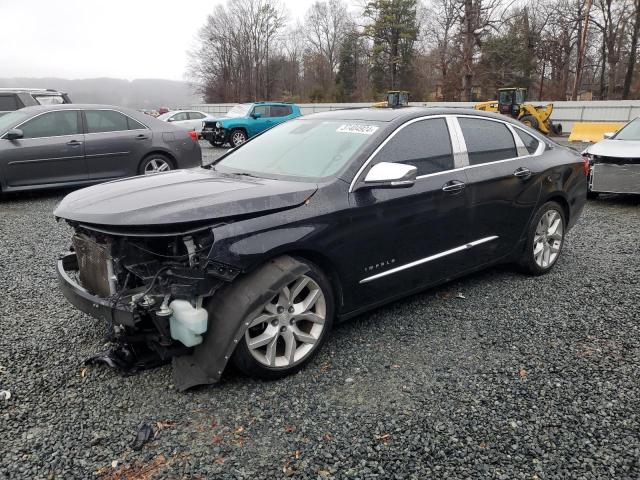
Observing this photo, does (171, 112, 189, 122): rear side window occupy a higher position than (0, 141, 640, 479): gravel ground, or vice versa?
(171, 112, 189, 122): rear side window

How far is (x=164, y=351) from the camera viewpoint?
2809 mm

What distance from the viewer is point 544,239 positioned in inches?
187

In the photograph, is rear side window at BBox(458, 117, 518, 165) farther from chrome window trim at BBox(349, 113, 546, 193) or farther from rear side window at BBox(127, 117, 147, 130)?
rear side window at BBox(127, 117, 147, 130)

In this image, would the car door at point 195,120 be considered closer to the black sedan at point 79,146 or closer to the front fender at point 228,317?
the black sedan at point 79,146

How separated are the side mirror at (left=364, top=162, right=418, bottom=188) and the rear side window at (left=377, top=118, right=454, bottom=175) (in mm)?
209

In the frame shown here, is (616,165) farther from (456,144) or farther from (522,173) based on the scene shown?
(456,144)

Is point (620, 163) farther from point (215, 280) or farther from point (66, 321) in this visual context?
point (66, 321)

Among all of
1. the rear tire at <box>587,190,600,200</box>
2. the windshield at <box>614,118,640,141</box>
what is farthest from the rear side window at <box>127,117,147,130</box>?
the windshield at <box>614,118,640,141</box>

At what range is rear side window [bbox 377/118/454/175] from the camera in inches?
139

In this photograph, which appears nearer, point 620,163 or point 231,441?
point 231,441

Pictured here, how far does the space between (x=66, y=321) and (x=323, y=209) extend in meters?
2.17

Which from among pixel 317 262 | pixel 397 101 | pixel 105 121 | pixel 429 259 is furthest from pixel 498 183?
pixel 105 121

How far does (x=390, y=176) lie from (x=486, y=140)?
149 cm

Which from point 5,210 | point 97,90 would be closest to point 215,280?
→ point 5,210
